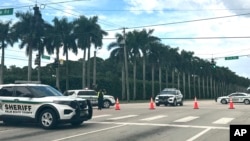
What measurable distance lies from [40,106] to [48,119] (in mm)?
581

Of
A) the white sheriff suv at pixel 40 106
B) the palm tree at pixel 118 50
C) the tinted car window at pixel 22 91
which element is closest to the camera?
the white sheriff suv at pixel 40 106

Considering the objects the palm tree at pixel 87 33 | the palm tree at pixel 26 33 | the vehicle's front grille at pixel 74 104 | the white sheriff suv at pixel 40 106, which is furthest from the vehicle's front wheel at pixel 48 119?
the palm tree at pixel 87 33

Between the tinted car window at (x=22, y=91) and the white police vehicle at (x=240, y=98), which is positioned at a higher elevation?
the tinted car window at (x=22, y=91)

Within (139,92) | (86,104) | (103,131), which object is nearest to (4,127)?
(86,104)

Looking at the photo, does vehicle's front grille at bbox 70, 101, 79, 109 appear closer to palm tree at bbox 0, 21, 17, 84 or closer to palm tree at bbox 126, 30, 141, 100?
palm tree at bbox 0, 21, 17, 84

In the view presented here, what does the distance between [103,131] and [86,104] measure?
208 centimetres

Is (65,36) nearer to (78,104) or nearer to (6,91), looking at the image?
(6,91)

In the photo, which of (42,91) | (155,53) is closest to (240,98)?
(42,91)

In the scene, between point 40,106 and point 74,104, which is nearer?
point 74,104

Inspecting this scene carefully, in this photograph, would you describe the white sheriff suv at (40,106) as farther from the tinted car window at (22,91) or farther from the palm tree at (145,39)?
the palm tree at (145,39)

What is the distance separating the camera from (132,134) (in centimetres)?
1393

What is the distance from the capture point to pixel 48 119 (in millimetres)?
15734

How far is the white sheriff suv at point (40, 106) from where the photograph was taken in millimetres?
15578

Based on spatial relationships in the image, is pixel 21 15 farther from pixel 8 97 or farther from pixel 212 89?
pixel 212 89
